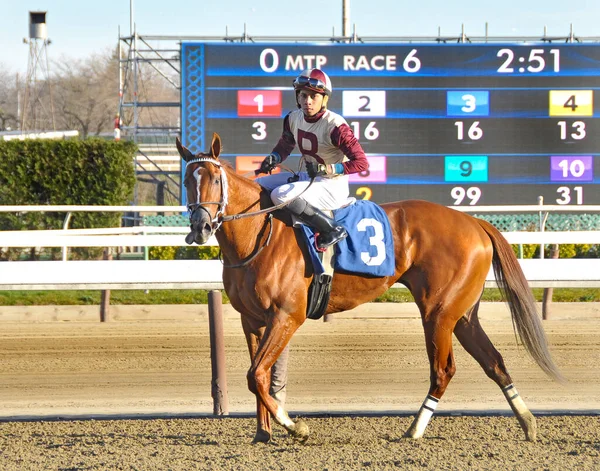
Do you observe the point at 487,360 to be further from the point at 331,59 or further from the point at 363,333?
the point at 331,59

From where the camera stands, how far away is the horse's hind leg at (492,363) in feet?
14.9

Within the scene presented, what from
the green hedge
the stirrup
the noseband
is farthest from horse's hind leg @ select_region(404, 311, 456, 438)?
the green hedge

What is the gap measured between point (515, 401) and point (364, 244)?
3.55ft

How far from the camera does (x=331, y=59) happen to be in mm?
11984

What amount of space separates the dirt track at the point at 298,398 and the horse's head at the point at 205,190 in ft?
3.42

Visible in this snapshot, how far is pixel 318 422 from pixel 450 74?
26.2 ft

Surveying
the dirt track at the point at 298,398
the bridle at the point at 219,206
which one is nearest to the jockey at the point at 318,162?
the bridle at the point at 219,206

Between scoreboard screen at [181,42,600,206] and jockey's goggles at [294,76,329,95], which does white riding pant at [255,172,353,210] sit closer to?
jockey's goggles at [294,76,329,95]

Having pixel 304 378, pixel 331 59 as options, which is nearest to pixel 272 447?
pixel 304 378

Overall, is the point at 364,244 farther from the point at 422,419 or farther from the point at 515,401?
the point at 515,401

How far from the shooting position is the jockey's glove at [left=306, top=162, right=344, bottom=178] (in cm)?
457

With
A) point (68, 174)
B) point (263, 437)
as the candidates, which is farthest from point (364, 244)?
point (68, 174)

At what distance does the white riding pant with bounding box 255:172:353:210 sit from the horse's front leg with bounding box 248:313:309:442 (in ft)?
1.95

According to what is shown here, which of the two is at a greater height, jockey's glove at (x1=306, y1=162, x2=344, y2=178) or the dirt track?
jockey's glove at (x1=306, y1=162, x2=344, y2=178)
